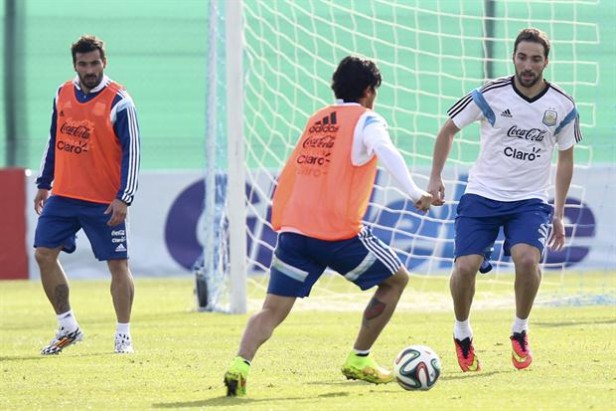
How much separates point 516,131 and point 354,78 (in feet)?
5.38

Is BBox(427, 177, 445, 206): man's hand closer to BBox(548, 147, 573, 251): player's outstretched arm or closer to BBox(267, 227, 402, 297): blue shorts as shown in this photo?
BBox(267, 227, 402, 297): blue shorts

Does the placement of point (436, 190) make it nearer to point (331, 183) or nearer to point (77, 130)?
point (331, 183)

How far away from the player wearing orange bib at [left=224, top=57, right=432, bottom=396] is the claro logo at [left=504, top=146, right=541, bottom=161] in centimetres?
152

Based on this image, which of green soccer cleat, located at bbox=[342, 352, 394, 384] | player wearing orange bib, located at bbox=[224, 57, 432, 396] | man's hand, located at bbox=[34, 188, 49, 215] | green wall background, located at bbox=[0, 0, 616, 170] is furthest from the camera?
green wall background, located at bbox=[0, 0, 616, 170]

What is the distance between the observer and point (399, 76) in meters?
18.0

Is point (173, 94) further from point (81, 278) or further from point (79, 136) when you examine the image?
point (79, 136)

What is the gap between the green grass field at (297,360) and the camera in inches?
302

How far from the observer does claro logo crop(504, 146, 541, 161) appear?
9266mm

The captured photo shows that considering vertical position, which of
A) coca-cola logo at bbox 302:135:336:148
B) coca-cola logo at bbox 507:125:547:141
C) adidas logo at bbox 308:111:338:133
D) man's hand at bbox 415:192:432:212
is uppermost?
adidas logo at bbox 308:111:338:133

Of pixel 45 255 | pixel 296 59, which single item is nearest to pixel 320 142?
pixel 45 255

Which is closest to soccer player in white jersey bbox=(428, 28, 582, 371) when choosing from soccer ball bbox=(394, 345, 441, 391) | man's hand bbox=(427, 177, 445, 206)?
man's hand bbox=(427, 177, 445, 206)

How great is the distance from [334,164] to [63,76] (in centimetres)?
1187

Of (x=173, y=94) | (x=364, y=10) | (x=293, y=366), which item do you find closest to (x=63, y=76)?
(x=173, y=94)

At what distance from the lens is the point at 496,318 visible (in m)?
13.2
